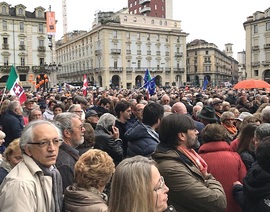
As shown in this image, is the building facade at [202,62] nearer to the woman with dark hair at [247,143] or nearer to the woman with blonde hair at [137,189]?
the woman with dark hair at [247,143]

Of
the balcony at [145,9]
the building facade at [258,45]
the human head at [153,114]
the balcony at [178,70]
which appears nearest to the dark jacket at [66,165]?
the human head at [153,114]

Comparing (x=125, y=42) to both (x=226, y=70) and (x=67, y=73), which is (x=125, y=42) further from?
(x=226, y=70)

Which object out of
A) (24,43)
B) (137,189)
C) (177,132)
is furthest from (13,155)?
(24,43)

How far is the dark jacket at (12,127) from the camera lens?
675 centimetres

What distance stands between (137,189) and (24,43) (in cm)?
5995

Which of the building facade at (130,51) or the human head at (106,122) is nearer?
the human head at (106,122)

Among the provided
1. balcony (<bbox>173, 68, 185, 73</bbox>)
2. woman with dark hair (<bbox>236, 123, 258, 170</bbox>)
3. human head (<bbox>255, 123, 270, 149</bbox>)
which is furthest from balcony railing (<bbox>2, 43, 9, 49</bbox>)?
human head (<bbox>255, 123, 270, 149</bbox>)

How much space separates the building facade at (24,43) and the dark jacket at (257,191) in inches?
2162

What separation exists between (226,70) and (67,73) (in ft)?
195

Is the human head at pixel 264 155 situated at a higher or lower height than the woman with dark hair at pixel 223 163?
higher

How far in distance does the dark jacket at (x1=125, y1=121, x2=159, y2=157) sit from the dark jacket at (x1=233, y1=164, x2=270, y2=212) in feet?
5.55

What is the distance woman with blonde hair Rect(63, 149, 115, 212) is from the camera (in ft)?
7.92

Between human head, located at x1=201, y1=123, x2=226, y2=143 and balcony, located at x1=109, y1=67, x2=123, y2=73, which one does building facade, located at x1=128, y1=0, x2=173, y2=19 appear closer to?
balcony, located at x1=109, y1=67, x2=123, y2=73

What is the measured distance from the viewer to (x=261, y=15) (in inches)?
2343
